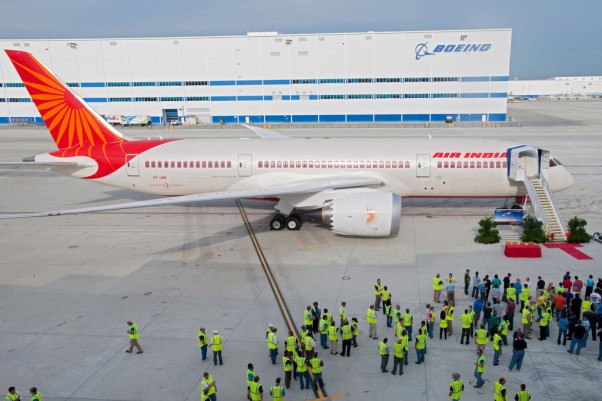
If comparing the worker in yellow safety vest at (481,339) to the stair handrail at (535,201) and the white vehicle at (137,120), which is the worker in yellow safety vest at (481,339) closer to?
the stair handrail at (535,201)

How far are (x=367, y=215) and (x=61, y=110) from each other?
19.3 m

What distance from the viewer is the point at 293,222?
26.5 metres

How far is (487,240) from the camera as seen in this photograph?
23328 mm

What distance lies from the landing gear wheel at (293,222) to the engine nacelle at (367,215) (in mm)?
3175

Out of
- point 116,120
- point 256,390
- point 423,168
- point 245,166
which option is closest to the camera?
point 256,390

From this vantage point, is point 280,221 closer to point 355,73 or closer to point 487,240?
point 487,240

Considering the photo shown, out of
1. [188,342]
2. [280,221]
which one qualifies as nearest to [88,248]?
[280,221]

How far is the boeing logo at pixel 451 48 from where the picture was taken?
289ft

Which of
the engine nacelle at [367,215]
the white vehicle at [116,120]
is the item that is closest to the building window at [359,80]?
the white vehicle at [116,120]

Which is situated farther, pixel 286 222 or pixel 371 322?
pixel 286 222

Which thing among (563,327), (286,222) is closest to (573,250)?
(563,327)

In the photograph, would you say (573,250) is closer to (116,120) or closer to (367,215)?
(367,215)

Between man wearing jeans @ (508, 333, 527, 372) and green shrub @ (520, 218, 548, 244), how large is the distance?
37.8 feet

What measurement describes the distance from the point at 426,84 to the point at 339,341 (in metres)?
85.0
